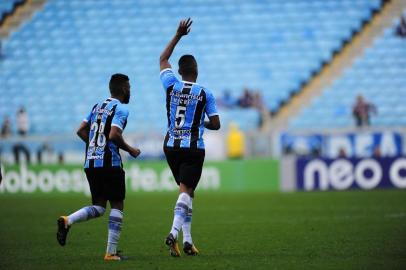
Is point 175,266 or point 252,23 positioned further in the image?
point 252,23

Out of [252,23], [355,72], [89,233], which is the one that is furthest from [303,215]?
[252,23]

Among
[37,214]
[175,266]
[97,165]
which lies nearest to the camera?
[175,266]

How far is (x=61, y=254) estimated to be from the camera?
944cm

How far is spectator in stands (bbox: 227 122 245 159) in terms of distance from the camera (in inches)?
963

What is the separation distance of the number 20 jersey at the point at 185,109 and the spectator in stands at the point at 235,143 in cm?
1526

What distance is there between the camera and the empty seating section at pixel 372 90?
2838 centimetres

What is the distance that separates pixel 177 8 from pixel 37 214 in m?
17.7

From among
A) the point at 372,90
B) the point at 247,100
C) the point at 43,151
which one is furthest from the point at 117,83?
the point at 372,90

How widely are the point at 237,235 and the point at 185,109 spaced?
2956mm

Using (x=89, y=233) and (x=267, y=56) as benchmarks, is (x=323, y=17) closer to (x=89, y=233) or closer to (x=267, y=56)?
(x=267, y=56)

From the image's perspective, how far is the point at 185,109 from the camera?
30.1 feet

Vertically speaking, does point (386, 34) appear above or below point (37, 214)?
above

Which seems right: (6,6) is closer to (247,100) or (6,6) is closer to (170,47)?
(247,100)

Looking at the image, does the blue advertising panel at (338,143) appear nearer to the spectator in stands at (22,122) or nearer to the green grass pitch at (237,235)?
the green grass pitch at (237,235)
